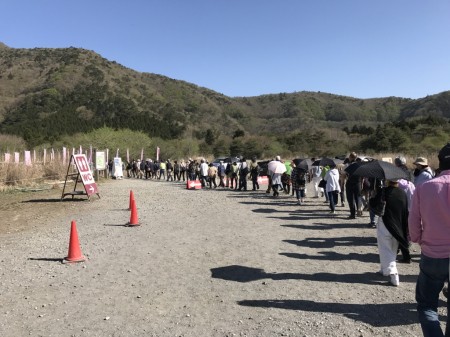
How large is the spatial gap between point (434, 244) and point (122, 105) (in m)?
91.9

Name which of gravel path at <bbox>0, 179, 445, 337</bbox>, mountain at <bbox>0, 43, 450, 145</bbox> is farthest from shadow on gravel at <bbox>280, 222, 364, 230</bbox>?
mountain at <bbox>0, 43, 450, 145</bbox>

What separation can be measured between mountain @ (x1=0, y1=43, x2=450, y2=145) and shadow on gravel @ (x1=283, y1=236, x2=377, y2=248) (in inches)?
2252

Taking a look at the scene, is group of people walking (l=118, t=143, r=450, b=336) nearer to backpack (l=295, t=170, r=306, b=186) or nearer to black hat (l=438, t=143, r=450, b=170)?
black hat (l=438, t=143, r=450, b=170)

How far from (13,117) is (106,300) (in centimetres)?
9031

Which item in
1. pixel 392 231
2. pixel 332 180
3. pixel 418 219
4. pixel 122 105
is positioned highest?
pixel 122 105

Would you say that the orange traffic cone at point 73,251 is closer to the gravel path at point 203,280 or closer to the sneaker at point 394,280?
the gravel path at point 203,280

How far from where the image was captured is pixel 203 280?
6305 mm

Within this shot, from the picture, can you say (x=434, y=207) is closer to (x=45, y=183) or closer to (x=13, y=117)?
(x=45, y=183)

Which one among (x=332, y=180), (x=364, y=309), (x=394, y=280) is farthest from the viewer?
(x=332, y=180)

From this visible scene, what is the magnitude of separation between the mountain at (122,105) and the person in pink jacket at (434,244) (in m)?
61.6

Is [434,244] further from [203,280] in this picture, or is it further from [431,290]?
[203,280]

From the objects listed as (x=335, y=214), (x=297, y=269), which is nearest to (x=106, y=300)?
(x=297, y=269)

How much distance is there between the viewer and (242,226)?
10.6 metres

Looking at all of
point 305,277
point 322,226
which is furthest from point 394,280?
point 322,226
